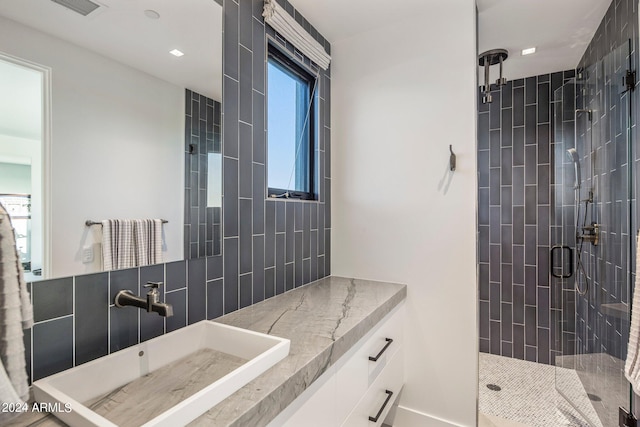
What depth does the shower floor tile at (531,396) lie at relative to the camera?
199 centimetres

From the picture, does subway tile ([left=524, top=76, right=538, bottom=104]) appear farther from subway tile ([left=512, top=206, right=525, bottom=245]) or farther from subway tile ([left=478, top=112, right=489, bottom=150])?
subway tile ([left=512, top=206, right=525, bottom=245])

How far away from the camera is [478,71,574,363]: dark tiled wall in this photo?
2.69 m

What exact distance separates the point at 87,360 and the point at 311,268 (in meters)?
1.27

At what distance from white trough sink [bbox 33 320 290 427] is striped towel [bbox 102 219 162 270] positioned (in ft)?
0.90

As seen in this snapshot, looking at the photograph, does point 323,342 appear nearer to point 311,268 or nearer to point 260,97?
point 311,268

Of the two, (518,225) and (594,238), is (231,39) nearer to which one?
(594,238)

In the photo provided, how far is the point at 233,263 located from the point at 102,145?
706mm

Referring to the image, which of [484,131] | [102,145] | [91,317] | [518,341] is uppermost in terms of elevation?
[484,131]

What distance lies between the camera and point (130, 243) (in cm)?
105

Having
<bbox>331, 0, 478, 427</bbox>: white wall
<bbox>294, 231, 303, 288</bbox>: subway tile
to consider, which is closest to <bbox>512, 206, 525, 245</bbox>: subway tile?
<bbox>331, 0, 478, 427</bbox>: white wall

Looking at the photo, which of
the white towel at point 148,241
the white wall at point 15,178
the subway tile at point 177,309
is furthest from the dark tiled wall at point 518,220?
the white wall at point 15,178

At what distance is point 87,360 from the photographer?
94 centimetres

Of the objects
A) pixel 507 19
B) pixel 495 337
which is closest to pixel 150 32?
pixel 507 19

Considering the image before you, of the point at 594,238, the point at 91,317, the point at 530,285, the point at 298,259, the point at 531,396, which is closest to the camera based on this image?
the point at 91,317
